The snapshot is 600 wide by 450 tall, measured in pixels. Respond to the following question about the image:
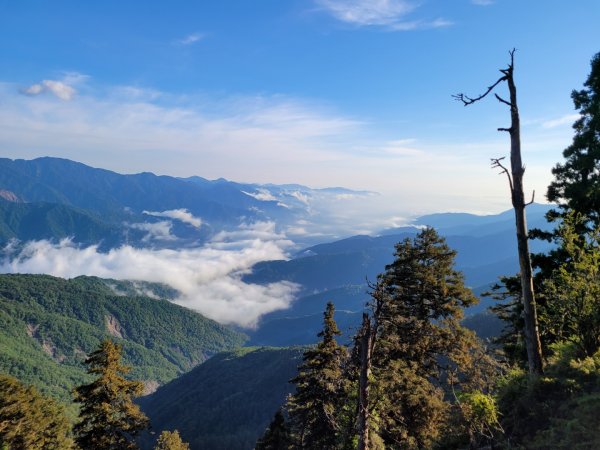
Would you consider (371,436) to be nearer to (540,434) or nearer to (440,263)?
(540,434)

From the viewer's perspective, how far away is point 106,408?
934 inches

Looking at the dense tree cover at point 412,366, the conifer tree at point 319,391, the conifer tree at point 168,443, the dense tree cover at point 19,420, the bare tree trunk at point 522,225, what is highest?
the bare tree trunk at point 522,225

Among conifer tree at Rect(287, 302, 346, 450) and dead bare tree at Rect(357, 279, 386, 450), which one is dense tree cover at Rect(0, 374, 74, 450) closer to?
conifer tree at Rect(287, 302, 346, 450)

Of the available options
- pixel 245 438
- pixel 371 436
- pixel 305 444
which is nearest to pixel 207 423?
pixel 245 438

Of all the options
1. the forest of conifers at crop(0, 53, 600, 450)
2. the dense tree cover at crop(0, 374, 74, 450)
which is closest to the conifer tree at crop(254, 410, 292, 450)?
the forest of conifers at crop(0, 53, 600, 450)

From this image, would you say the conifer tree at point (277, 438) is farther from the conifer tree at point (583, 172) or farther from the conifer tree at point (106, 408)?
the conifer tree at point (583, 172)

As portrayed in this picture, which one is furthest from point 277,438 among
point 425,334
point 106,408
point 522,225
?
point 522,225

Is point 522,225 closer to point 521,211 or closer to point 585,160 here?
point 521,211

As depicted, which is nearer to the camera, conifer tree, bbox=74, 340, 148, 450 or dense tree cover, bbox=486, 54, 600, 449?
dense tree cover, bbox=486, 54, 600, 449

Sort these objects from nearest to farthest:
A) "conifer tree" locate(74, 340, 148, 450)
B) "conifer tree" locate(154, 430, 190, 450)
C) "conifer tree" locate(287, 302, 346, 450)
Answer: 1. "conifer tree" locate(74, 340, 148, 450)
2. "conifer tree" locate(287, 302, 346, 450)
3. "conifer tree" locate(154, 430, 190, 450)

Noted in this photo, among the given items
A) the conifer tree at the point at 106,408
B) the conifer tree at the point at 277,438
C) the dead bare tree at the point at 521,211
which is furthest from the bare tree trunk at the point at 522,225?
the conifer tree at the point at 277,438

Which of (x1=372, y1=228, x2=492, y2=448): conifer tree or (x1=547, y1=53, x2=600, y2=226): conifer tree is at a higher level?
(x1=547, y1=53, x2=600, y2=226): conifer tree

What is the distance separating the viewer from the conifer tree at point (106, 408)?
23.7m

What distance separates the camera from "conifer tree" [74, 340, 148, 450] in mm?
23688
